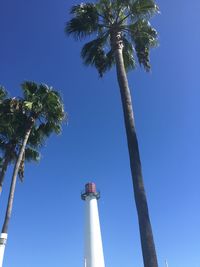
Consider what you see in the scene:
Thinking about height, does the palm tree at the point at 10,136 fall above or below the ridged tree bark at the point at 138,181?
above

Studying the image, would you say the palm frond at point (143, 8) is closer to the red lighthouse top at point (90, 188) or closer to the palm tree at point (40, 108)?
the palm tree at point (40, 108)

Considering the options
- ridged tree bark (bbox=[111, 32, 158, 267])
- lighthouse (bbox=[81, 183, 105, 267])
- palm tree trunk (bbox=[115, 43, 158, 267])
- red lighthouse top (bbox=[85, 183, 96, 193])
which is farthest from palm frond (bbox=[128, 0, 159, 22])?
red lighthouse top (bbox=[85, 183, 96, 193])

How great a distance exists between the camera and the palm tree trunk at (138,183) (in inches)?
348

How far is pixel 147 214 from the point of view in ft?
31.4

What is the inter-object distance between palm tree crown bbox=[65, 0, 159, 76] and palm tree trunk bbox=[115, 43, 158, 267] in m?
3.26

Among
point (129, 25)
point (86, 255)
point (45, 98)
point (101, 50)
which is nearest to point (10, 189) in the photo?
point (45, 98)

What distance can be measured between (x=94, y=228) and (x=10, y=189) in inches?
810

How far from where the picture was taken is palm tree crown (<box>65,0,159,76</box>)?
51.4ft

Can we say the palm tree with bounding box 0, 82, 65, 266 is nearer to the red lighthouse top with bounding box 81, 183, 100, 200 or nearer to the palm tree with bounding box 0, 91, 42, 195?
the palm tree with bounding box 0, 91, 42, 195

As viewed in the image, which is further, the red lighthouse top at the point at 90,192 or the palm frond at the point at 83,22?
the red lighthouse top at the point at 90,192

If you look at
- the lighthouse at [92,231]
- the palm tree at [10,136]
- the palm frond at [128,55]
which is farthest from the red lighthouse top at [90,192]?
the palm frond at [128,55]

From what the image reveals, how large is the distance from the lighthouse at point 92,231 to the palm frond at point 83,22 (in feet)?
81.9

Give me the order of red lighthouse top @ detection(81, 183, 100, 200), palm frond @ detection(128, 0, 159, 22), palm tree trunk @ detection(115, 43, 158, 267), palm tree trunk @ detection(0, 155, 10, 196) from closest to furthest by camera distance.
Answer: palm tree trunk @ detection(115, 43, 158, 267)
palm frond @ detection(128, 0, 159, 22)
palm tree trunk @ detection(0, 155, 10, 196)
red lighthouse top @ detection(81, 183, 100, 200)

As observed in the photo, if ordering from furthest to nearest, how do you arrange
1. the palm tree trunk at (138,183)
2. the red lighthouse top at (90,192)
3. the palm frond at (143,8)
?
the red lighthouse top at (90,192), the palm frond at (143,8), the palm tree trunk at (138,183)
